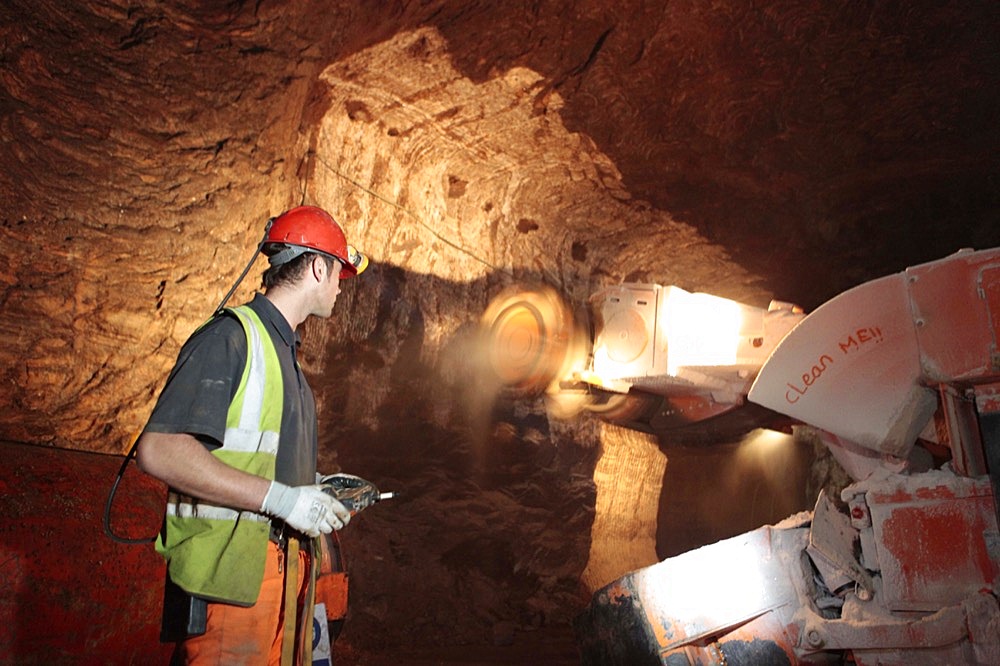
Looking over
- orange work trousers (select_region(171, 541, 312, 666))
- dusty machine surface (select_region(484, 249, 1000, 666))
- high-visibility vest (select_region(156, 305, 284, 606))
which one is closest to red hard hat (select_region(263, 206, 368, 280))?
high-visibility vest (select_region(156, 305, 284, 606))

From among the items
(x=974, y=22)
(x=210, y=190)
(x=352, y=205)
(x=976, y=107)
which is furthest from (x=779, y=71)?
(x=210, y=190)

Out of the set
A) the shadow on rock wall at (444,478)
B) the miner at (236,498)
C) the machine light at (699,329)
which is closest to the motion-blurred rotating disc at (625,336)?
the machine light at (699,329)

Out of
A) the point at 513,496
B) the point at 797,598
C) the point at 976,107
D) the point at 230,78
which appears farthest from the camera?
the point at 513,496

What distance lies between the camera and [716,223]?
5.94 m

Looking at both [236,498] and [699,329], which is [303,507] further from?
[699,329]

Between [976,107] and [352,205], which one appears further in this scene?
[976,107]

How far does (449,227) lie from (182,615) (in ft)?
12.1

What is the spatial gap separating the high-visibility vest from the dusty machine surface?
1920mm

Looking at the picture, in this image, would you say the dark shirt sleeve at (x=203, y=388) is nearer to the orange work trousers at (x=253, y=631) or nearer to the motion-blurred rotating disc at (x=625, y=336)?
the orange work trousers at (x=253, y=631)

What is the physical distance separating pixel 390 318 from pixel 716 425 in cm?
302

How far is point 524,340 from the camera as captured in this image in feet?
18.2

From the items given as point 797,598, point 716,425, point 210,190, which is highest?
point 210,190

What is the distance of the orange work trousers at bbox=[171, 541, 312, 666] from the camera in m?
1.76

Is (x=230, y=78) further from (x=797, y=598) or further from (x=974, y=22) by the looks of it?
(x=974, y=22)
